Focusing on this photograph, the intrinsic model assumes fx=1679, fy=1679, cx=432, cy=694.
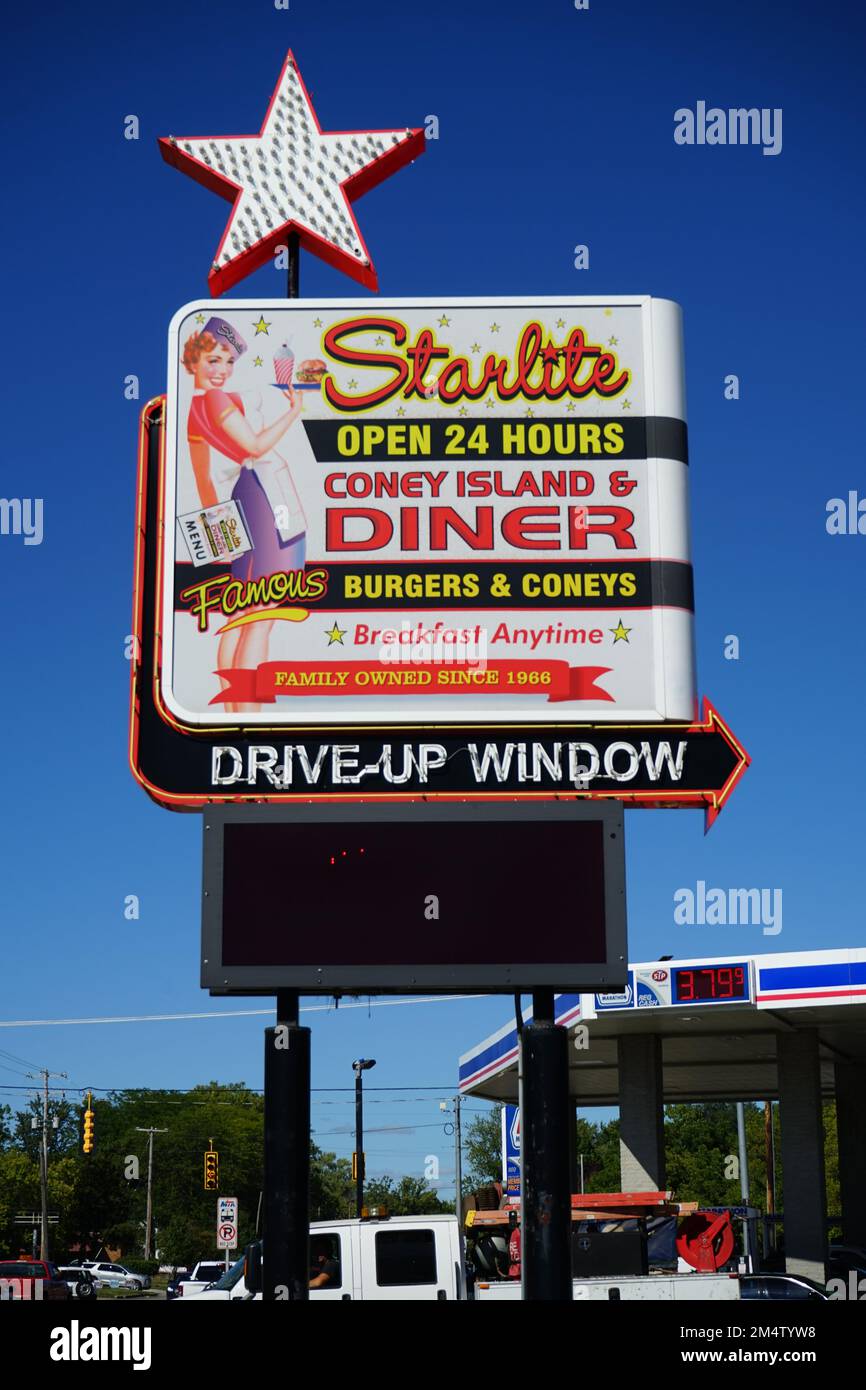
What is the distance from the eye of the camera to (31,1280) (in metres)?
41.2

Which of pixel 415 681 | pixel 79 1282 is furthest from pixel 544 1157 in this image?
pixel 79 1282

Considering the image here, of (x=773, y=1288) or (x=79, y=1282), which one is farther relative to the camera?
(x=79, y=1282)

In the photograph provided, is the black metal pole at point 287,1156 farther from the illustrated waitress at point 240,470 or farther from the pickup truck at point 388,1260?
the pickup truck at point 388,1260

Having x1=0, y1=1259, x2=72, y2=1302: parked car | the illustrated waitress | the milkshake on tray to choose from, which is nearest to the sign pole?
the illustrated waitress

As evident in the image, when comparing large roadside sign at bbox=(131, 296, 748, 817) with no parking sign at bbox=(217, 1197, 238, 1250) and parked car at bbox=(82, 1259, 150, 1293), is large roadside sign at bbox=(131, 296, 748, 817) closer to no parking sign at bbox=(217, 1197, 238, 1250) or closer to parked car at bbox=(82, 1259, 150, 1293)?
no parking sign at bbox=(217, 1197, 238, 1250)

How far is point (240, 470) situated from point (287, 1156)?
594cm

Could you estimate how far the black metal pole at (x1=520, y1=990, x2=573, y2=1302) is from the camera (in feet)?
40.8

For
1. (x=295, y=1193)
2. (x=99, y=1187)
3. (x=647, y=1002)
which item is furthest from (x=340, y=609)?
(x=99, y=1187)

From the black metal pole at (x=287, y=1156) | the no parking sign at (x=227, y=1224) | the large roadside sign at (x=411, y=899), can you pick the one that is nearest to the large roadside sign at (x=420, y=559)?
the large roadside sign at (x=411, y=899)

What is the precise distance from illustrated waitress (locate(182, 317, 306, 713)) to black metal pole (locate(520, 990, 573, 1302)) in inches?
160

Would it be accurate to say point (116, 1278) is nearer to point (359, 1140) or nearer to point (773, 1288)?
point (359, 1140)

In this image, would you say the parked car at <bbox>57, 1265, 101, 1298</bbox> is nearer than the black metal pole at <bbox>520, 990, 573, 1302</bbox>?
No

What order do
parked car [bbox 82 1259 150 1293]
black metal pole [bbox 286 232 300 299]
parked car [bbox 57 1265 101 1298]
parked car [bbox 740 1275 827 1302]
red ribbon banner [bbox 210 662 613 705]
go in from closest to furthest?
red ribbon banner [bbox 210 662 613 705]
black metal pole [bbox 286 232 300 299]
parked car [bbox 740 1275 827 1302]
parked car [bbox 57 1265 101 1298]
parked car [bbox 82 1259 150 1293]

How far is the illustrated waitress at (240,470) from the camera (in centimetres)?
1463
